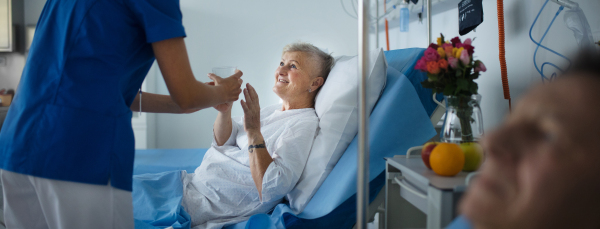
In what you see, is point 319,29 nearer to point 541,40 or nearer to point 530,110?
point 541,40

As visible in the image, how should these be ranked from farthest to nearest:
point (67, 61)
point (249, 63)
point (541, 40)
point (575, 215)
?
point (249, 63)
point (541, 40)
point (67, 61)
point (575, 215)

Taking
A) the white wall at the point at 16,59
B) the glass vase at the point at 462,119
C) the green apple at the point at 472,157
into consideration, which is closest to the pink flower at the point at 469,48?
the glass vase at the point at 462,119

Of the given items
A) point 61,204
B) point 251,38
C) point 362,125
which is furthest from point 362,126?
point 251,38

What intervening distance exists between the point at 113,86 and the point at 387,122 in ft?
2.95

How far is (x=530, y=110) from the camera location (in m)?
0.41

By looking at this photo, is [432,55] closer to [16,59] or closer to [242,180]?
[242,180]

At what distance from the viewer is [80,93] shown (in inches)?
30.0

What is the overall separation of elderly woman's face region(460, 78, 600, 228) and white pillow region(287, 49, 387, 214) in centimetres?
98

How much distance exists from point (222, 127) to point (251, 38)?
2.42 metres

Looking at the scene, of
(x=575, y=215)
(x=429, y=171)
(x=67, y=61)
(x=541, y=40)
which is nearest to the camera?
(x=575, y=215)

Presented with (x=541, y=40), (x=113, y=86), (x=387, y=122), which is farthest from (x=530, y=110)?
(x=541, y=40)

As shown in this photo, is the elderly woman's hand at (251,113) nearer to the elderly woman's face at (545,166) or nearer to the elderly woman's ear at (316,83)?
the elderly woman's ear at (316,83)

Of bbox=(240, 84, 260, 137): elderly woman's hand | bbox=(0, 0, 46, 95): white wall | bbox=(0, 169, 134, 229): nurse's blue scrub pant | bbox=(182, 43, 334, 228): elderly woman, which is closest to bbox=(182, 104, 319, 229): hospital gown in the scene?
bbox=(182, 43, 334, 228): elderly woman

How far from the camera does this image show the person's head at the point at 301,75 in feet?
5.90
